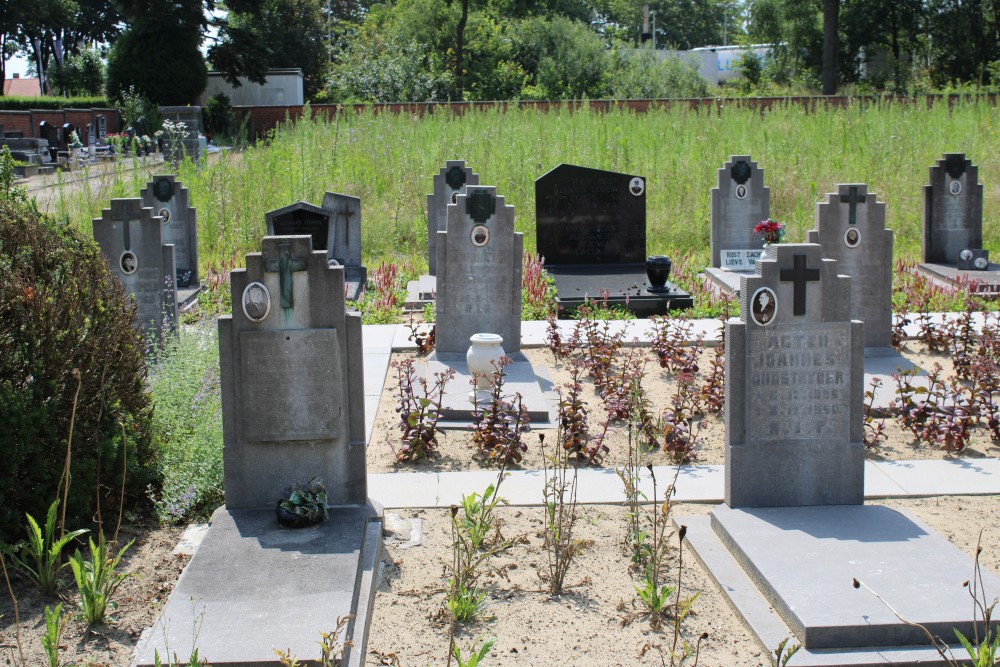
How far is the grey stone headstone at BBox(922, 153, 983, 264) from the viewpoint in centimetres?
1475

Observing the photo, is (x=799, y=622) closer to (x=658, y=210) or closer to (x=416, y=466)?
(x=416, y=466)

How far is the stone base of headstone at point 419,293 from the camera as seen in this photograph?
13.1m

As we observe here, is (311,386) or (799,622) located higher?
(311,386)

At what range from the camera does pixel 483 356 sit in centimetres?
853

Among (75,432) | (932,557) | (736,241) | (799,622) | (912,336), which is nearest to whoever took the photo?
(799,622)

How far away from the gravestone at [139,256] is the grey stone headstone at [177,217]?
398 cm

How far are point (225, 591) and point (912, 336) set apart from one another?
8317mm

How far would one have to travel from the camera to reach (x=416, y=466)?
7047 millimetres

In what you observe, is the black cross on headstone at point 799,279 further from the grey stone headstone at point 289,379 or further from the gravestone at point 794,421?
the grey stone headstone at point 289,379

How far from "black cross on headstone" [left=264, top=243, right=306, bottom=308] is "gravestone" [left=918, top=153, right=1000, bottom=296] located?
11.3m

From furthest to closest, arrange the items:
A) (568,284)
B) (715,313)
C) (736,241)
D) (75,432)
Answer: (736,241), (568,284), (715,313), (75,432)

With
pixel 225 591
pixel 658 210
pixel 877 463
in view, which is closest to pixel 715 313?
pixel 877 463

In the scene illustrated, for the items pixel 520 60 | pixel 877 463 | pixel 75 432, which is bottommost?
pixel 877 463

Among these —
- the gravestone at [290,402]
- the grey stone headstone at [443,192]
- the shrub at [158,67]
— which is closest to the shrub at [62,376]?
the gravestone at [290,402]
